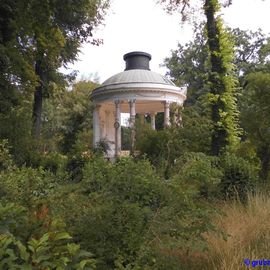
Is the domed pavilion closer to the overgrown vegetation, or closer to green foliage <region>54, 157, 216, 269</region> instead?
the overgrown vegetation

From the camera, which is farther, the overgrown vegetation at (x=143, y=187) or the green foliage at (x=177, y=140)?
the green foliage at (x=177, y=140)

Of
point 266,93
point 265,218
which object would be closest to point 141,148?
point 266,93

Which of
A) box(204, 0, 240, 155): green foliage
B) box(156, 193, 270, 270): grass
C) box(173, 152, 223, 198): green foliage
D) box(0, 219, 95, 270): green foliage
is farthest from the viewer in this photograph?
box(204, 0, 240, 155): green foliage

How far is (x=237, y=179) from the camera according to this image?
9414 mm

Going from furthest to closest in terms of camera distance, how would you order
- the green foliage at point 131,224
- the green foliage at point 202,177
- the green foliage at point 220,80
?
the green foliage at point 220,80
the green foliage at point 202,177
the green foliage at point 131,224

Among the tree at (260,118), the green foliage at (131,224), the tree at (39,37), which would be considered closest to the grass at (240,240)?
the green foliage at (131,224)

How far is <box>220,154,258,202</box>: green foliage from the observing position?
9.13 meters

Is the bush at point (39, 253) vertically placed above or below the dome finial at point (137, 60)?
below

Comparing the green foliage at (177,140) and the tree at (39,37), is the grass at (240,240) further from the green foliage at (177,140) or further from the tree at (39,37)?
the tree at (39,37)

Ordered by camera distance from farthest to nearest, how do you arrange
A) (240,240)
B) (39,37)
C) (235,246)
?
(39,37)
(240,240)
(235,246)

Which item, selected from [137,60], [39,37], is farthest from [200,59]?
[39,37]

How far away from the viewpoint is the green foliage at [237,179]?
9.13m

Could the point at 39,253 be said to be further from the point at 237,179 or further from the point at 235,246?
the point at 237,179

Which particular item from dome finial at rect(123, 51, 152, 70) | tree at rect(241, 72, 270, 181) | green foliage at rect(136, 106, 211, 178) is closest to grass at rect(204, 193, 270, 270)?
tree at rect(241, 72, 270, 181)
